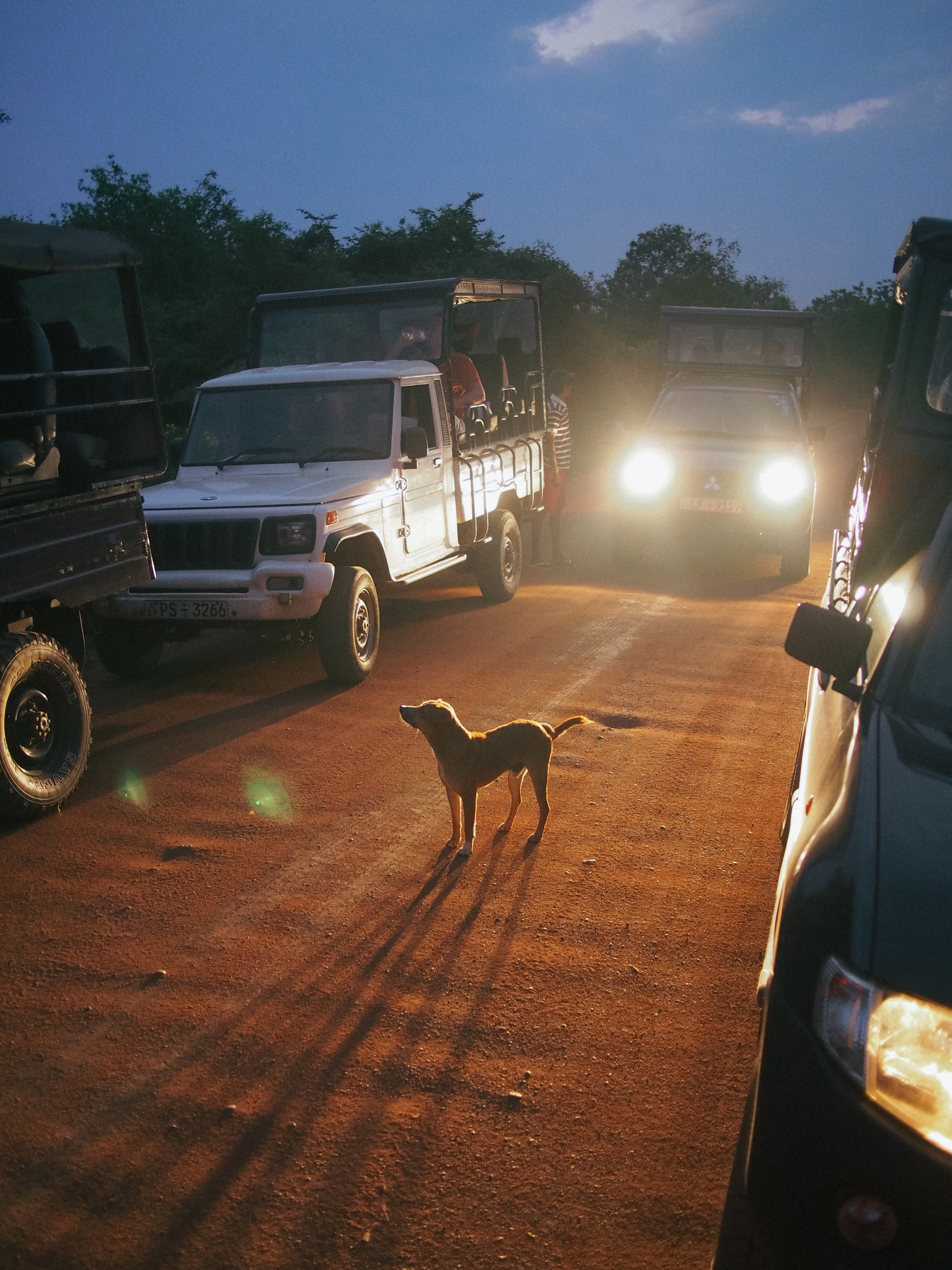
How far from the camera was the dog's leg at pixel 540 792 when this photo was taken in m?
4.47

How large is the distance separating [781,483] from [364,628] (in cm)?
545

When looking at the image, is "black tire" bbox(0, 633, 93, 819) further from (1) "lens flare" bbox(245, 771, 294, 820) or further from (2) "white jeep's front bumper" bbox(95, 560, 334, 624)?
(2) "white jeep's front bumper" bbox(95, 560, 334, 624)

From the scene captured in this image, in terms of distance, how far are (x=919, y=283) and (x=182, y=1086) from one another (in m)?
4.36

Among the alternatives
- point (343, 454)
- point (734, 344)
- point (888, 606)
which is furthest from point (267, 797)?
point (734, 344)

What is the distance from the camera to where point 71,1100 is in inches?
115

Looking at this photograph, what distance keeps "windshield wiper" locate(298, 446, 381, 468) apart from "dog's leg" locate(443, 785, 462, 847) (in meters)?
3.93

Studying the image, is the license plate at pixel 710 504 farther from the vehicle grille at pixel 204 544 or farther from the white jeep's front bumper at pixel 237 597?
the vehicle grille at pixel 204 544

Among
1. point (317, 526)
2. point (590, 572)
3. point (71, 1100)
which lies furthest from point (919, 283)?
point (590, 572)

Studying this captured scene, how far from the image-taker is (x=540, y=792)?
4543mm

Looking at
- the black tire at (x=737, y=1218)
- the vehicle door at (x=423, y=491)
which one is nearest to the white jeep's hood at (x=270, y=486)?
the vehicle door at (x=423, y=491)

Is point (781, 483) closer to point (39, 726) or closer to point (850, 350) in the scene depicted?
point (39, 726)

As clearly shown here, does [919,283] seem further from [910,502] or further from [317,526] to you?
[317,526]

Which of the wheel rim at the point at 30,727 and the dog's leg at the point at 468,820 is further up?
the wheel rim at the point at 30,727

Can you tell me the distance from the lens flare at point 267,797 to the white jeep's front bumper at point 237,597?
1.49 meters
